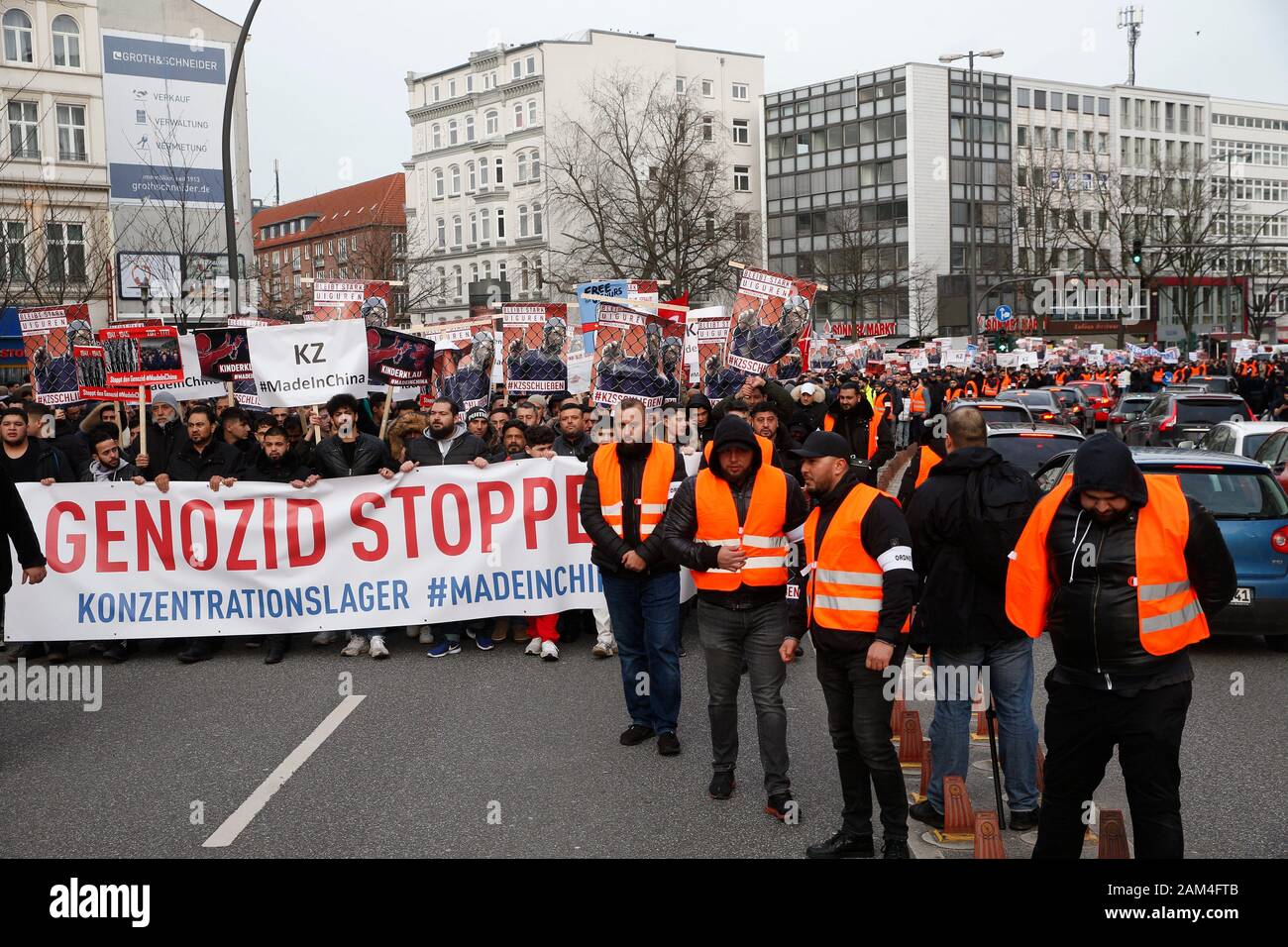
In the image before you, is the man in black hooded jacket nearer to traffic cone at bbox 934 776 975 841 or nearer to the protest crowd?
the protest crowd

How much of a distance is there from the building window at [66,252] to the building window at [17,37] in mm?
6945

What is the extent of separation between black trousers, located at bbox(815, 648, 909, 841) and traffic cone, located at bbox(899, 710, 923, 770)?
1.30 metres

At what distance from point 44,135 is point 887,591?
49045 millimetres

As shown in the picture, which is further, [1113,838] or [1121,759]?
[1113,838]

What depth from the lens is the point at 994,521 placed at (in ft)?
19.6

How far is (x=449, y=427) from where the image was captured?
1105 cm

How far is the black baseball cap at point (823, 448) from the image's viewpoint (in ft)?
18.8

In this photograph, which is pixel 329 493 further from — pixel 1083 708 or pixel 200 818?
pixel 1083 708

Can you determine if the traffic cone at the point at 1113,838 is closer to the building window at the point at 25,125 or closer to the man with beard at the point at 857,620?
the man with beard at the point at 857,620

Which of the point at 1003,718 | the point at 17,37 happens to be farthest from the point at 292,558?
the point at 17,37

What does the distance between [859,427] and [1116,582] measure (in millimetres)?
10431

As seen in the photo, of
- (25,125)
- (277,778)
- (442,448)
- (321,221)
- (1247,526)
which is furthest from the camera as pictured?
(321,221)

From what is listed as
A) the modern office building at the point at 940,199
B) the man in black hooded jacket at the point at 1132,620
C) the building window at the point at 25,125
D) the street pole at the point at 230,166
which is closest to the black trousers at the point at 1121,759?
the man in black hooded jacket at the point at 1132,620

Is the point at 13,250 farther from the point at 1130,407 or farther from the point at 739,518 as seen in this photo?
the point at 1130,407
